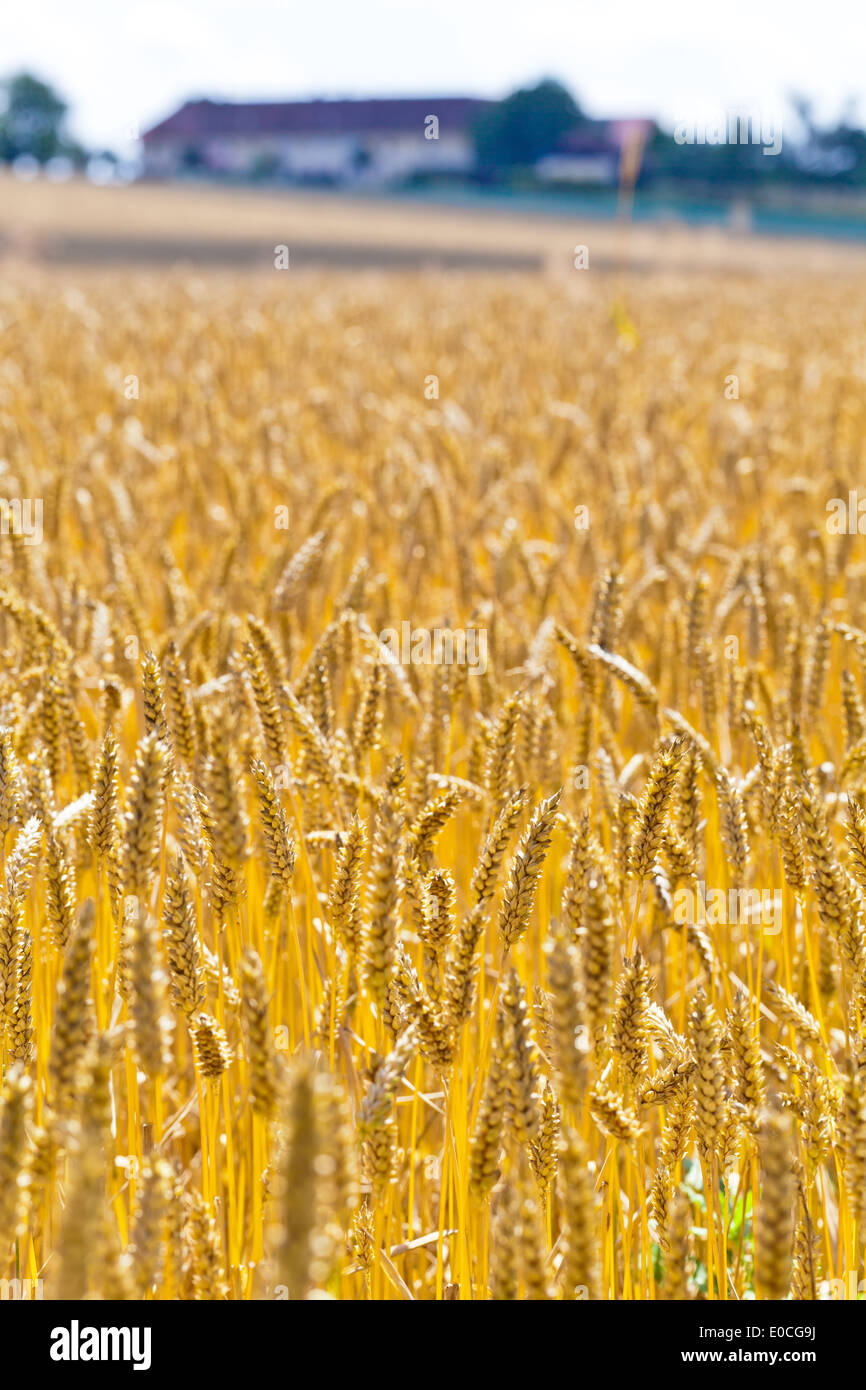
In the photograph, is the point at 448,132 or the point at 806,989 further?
the point at 448,132

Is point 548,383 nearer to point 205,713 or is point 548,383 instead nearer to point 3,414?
point 3,414

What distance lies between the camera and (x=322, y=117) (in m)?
64.1

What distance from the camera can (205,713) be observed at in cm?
152

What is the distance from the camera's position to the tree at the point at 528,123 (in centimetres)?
5606
